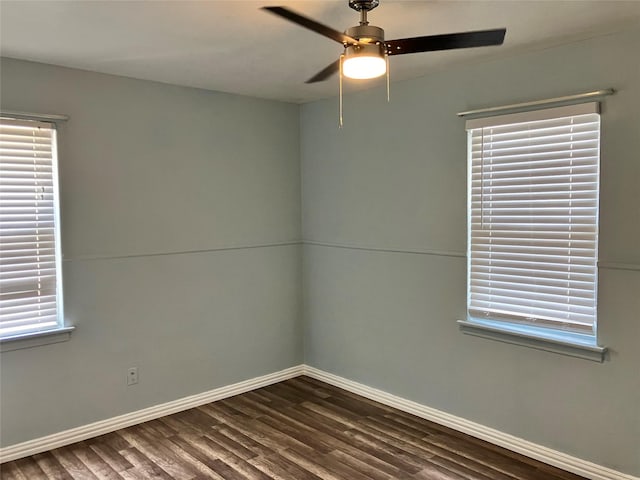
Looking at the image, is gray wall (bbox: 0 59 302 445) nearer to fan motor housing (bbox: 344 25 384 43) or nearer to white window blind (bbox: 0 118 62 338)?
white window blind (bbox: 0 118 62 338)

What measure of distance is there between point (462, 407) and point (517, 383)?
47 centimetres

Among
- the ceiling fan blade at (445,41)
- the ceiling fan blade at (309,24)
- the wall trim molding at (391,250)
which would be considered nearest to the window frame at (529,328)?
the wall trim molding at (391,250)

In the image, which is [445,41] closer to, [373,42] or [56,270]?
[373,42]

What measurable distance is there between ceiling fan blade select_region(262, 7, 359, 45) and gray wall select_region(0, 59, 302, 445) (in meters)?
1.94

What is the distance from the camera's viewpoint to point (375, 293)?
3920 millimetres

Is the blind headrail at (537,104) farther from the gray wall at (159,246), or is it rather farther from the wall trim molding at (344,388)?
the wall trim molding at (344,388)

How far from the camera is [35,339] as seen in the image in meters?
3.12

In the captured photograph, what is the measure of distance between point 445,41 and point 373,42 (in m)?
0.30

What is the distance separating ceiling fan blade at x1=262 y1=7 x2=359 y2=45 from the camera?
6.07 feet

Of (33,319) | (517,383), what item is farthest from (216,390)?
(517,383)

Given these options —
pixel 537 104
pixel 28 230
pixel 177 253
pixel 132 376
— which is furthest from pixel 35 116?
pixel 537 104

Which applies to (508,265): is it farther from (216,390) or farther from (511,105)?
(216,390)

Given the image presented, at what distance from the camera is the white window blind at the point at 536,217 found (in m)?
2.78

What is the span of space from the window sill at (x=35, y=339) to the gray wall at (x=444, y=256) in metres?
2.00
